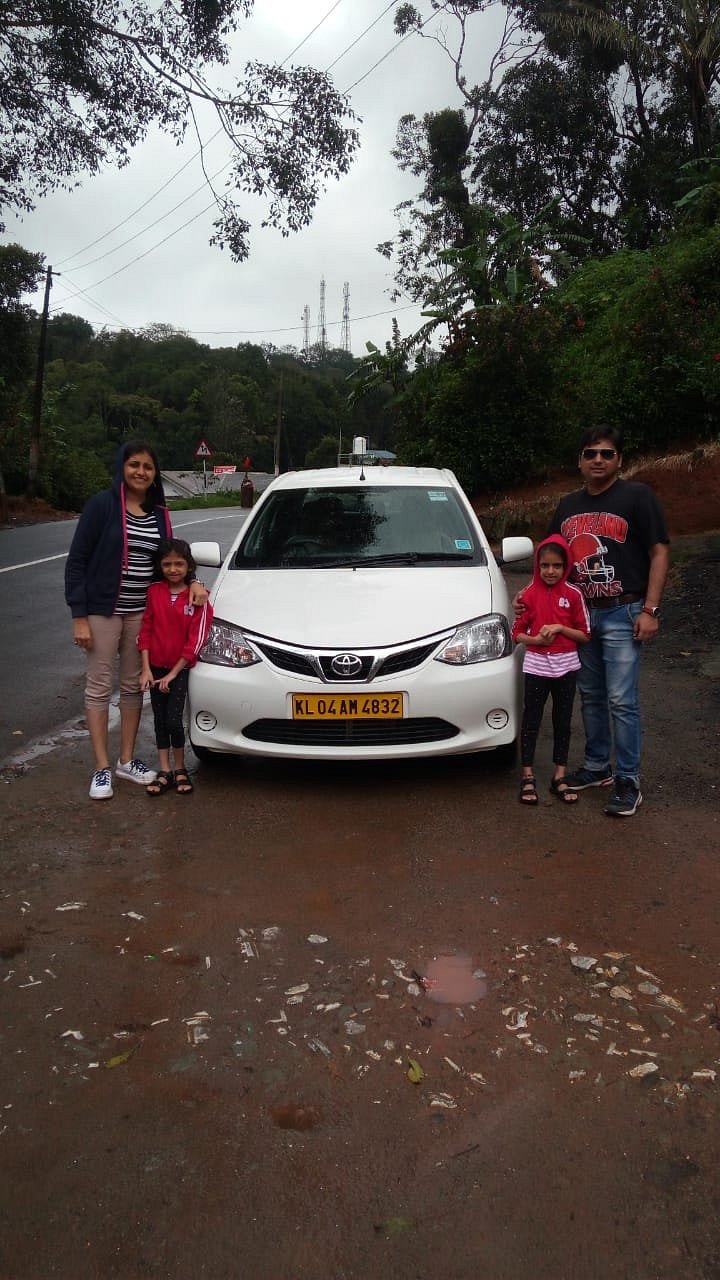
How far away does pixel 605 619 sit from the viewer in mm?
4691

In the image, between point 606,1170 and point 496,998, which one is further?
point 496,998

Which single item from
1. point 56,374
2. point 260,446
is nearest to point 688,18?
point 56,374

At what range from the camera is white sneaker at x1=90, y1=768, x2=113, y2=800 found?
486 centimetres

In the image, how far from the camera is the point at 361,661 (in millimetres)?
4594

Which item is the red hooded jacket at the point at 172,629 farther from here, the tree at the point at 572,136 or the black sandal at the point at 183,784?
the tree at the point at 572,136

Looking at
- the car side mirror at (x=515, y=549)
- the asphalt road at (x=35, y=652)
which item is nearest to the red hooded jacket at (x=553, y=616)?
the car side mirror at (x=515, y=549)

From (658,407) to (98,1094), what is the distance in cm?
1222

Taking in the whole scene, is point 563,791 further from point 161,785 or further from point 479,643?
point 161,785

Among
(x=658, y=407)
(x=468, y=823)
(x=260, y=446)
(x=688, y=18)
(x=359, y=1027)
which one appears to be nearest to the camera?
(x=359, y=1027)

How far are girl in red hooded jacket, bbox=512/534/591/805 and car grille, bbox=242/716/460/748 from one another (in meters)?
0.43

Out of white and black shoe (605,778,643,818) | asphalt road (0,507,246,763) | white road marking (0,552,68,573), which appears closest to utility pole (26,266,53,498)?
asphalt road (0,507,246,763)

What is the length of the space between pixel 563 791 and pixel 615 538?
1.28 metres

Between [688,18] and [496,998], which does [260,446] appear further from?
[496,998]

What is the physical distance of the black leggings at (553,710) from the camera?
4.79 meters
